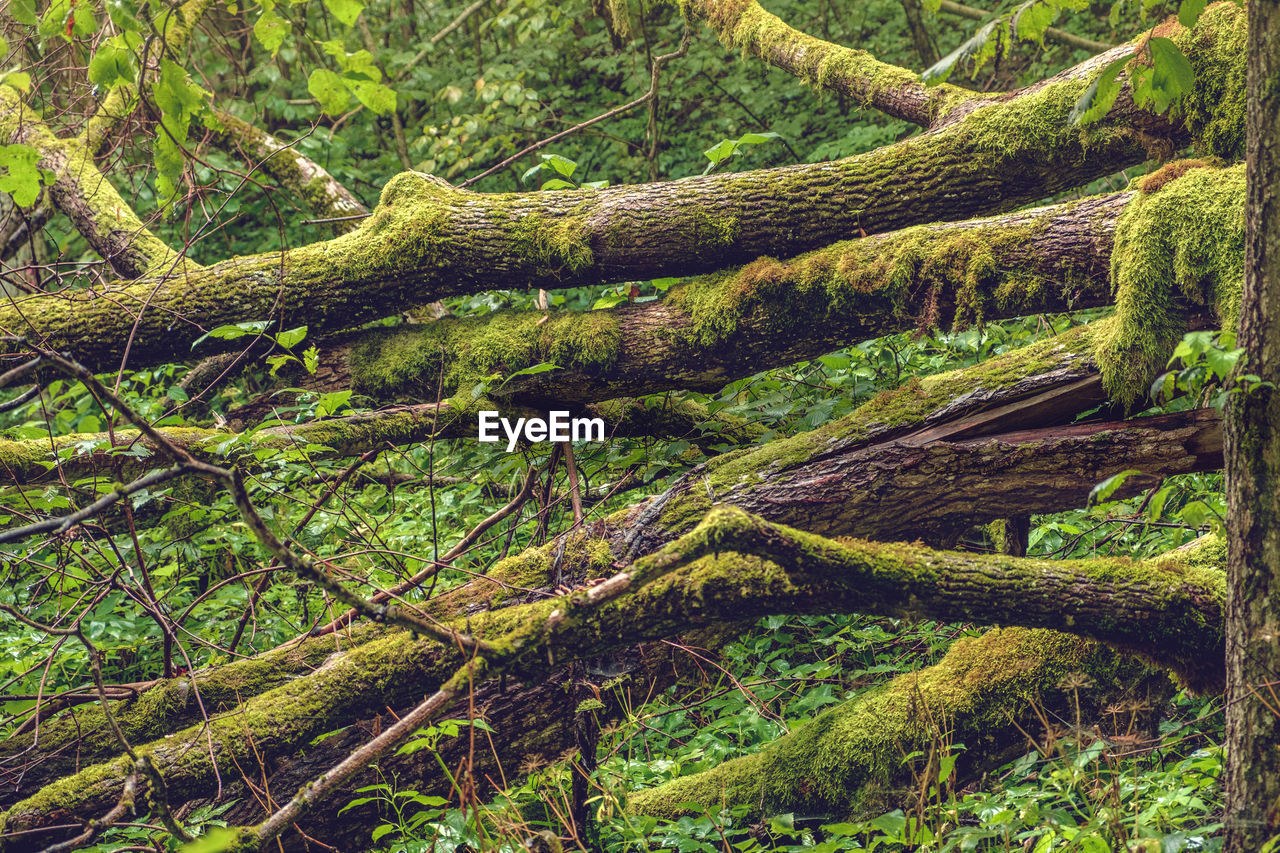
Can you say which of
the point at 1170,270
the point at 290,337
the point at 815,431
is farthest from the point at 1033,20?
the point at 290,337

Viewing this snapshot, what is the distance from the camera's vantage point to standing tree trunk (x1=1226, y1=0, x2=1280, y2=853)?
7.14ft

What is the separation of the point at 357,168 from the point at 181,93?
21.9 ft

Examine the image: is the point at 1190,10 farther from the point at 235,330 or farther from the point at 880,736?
the point at 235,330

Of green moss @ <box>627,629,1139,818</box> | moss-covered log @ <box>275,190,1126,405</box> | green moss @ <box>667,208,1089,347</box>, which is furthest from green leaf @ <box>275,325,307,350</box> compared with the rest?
green moss @ <box>627,629,1139,818</box>

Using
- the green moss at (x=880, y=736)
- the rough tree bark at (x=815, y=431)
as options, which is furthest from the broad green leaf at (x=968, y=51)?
the green moss at (x=880, y=736)

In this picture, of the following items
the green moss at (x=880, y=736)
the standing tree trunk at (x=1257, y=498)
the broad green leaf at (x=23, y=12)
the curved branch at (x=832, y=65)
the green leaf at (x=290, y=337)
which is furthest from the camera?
the curved branch at (x=832, y=65)

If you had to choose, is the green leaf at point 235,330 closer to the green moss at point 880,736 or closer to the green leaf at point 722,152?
the green leaf at point 722,152

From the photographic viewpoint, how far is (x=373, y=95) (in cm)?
262

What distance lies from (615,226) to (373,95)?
158cm

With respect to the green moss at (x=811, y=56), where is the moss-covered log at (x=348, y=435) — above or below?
below

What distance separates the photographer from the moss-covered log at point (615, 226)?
3.87m

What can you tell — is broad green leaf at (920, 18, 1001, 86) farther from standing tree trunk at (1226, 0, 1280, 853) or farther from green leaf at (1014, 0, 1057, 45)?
standing tree trunk at (1226, 0, 1280, 853)

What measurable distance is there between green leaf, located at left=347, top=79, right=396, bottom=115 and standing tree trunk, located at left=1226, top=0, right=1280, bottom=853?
220 cm

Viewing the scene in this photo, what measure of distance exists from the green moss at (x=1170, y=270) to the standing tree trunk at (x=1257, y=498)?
2.85 feet
